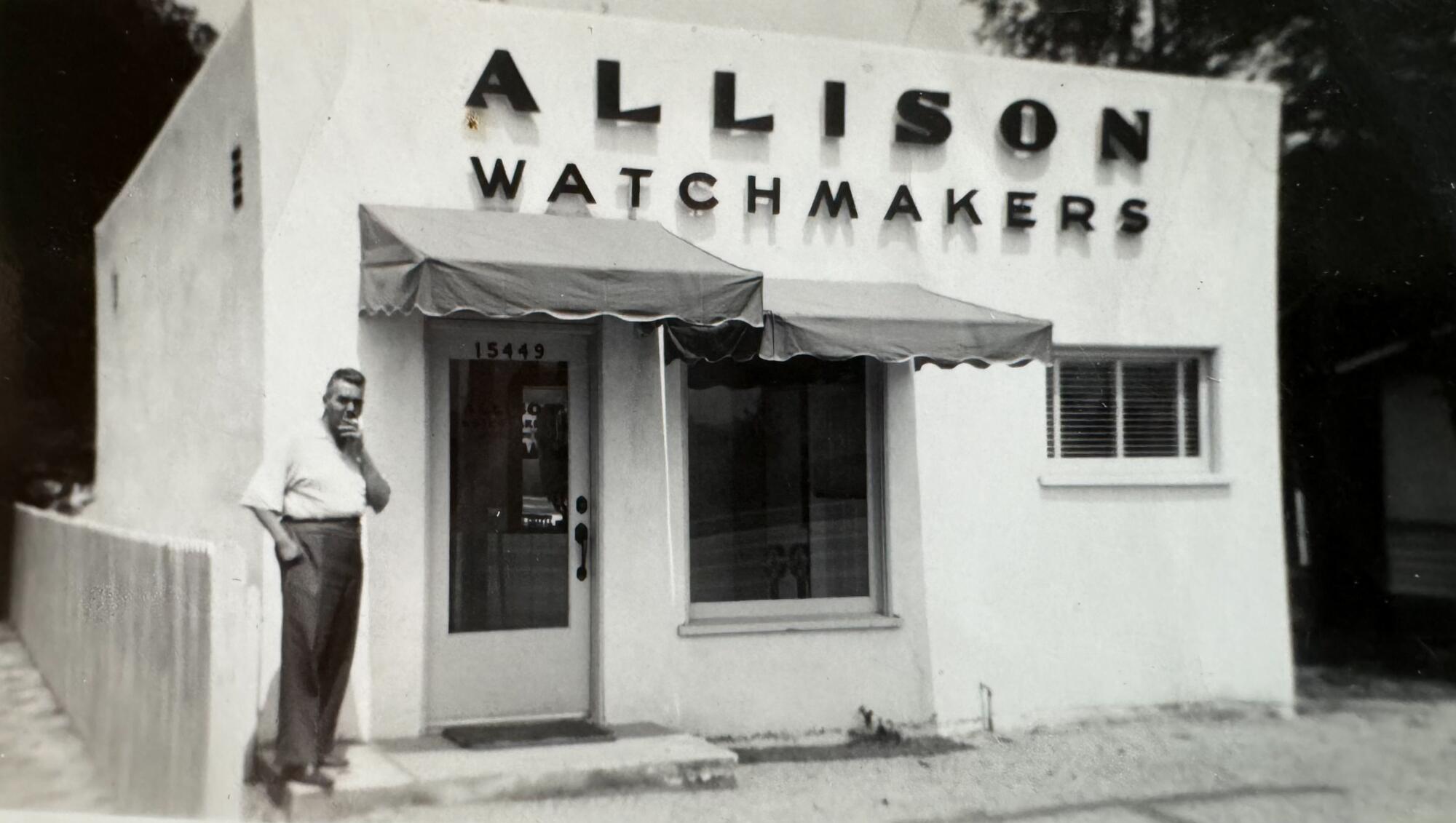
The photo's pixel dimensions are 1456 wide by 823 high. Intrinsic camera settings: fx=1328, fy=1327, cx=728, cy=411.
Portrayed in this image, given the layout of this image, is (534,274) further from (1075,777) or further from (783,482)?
(1075,777)

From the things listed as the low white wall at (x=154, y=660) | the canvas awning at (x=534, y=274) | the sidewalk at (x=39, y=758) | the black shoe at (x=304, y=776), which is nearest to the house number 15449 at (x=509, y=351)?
the canvas awning at (x=534, y=274)

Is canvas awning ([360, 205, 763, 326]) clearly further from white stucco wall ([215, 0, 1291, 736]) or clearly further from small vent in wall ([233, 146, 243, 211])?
small vent in wall ([233, 146, 243, 211])

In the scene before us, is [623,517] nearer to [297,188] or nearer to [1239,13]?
[297,188]

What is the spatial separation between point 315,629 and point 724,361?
9.20ft

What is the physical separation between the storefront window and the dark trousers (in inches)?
85.4

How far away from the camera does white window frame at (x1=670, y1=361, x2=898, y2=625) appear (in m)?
7.32

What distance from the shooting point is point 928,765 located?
273 inches

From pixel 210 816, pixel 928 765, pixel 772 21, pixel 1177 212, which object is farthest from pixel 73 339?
pixel 1177 212

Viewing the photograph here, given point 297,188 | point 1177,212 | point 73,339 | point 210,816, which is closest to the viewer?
point 210,816

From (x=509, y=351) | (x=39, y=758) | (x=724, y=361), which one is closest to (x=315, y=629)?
(x=39, y=758)

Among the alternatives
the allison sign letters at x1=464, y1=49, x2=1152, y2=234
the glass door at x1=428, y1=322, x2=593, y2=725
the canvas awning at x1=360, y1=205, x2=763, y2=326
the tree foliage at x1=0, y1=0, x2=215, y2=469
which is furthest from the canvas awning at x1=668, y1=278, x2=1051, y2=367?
the tree foliage at x1=0, y1=0, x2=215, y2=469

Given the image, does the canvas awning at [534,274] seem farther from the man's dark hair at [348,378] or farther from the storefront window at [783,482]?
the storefront window at [783,482]

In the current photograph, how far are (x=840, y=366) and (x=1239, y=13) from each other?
10.1 feet

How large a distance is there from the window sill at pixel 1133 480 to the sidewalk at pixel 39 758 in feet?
17.3
